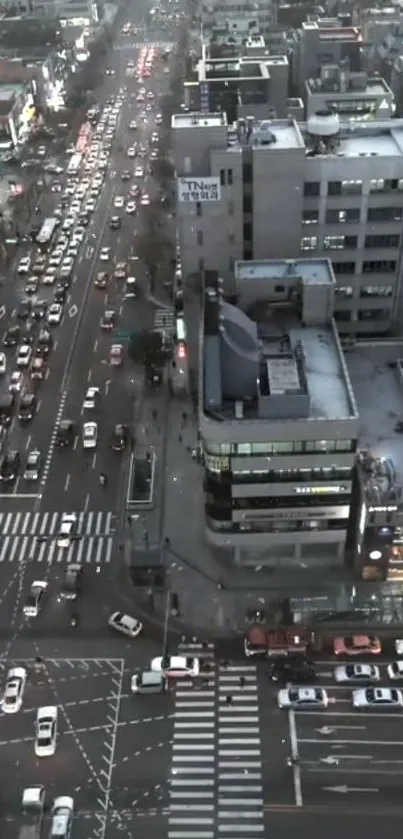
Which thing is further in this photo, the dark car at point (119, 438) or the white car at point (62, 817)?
the dark car at point (119, 438)

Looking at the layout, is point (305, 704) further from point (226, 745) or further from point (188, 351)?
point (188, 351)

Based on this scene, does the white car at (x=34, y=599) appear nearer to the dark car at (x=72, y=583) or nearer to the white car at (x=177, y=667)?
the dark car at (x=72, y=583)

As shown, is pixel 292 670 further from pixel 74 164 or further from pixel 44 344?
pixel 74 164

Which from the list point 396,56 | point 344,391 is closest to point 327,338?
point 344,391

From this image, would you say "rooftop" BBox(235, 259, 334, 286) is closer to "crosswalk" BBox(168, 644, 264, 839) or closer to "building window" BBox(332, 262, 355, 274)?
"building window" BBox(332, 262, 355, 274)

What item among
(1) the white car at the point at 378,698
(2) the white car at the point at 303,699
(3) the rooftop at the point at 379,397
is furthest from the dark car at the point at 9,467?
(1) the white car at the point at 378,698

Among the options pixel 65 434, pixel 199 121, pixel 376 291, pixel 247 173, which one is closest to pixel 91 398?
pixel 65 434
